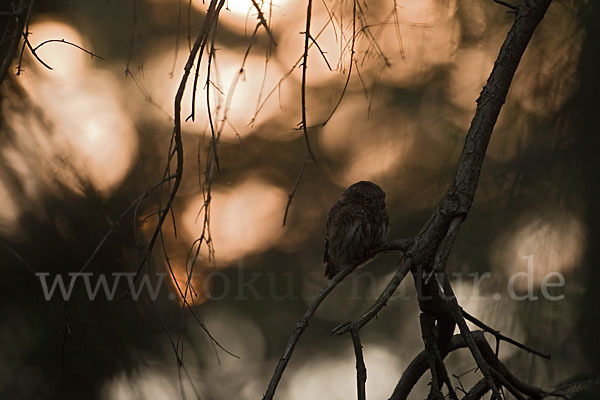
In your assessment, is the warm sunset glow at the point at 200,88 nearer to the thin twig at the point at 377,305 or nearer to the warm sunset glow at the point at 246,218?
the warm sunset glow at the point at 246,218

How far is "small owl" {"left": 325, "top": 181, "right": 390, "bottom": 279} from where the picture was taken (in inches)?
107

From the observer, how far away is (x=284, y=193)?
409 centimetres

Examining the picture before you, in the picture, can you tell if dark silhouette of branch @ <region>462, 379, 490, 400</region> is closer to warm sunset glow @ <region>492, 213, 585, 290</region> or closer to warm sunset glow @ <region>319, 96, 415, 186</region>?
warm sunset glow @ <region>492, 213, 585, 290</region>

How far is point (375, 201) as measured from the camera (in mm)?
2770

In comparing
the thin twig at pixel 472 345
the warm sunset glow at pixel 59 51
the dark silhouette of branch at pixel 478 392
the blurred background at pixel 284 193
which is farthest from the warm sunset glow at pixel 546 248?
the warm sunset glow at pixel 59 51

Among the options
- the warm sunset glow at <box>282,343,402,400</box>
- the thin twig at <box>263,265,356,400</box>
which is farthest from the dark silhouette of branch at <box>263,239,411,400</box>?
the warm sunset glow at <box>282,343,402,400</box>

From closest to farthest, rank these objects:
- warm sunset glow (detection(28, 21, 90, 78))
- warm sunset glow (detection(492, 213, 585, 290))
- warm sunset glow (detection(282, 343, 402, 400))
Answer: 1. warm sunset glow (detection(492, 213, 585, 290))
2. warm sunset glow (detection(28, 21, 90, 78))
3. warm sunset glow (detection(282, 343, 402, 400))

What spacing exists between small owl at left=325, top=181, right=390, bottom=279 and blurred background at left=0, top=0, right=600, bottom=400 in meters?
0.58

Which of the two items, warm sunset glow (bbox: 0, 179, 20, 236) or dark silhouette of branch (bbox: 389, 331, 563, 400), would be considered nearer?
dark silhouette of branch (bbox: 389, 331, 563, 400)

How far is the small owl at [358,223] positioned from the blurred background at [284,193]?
0.58 meters

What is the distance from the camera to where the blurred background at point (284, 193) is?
3.31m

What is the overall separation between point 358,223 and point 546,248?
105 centimetres

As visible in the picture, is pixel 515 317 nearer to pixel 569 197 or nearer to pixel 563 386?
pixel 569 197

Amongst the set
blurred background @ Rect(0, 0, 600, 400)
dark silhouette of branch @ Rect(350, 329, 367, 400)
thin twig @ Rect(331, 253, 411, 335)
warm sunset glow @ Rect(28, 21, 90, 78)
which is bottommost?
dark silhouette of branch @ Rect(350, 329, 367, 400)
